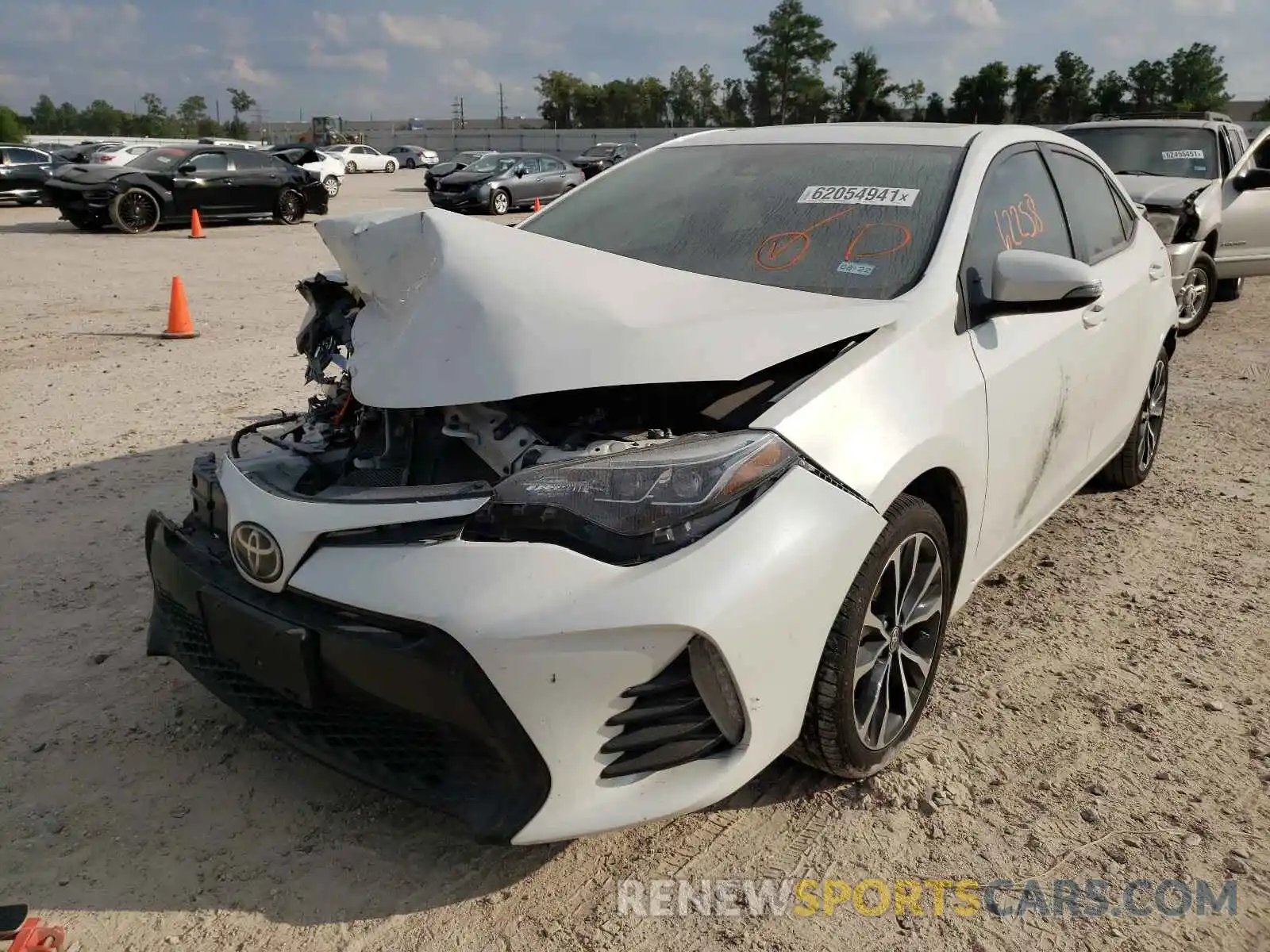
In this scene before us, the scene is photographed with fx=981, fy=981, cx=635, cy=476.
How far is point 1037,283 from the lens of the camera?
9.04ft

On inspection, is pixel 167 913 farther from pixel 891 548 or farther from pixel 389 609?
pixel 891 548

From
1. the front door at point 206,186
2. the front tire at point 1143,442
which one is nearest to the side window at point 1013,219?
the front tire at point 1143,442

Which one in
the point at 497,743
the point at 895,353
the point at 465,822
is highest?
the point at 895,353

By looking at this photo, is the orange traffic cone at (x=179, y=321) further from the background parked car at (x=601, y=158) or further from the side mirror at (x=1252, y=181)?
the background parked car at (x=601, y=158)

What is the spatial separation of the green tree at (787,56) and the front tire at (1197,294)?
78.9 metres

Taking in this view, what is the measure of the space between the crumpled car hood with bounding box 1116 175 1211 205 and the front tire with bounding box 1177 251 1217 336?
22.2 inches

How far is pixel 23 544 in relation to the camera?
399 centimetres

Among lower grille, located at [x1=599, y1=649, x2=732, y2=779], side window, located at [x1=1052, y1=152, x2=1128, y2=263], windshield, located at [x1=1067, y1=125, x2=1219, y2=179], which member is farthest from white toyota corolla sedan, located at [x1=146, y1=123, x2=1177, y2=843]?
windshield, located at [x1=1067, y1=125, x2=1219, y2=179]

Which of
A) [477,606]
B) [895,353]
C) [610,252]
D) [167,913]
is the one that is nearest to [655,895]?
[477,606]

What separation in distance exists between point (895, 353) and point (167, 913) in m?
2.12

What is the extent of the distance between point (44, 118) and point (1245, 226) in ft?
396

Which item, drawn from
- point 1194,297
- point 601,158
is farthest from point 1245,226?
point 601,158

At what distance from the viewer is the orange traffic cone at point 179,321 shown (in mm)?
8086

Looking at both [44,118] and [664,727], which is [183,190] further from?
[44,118]
